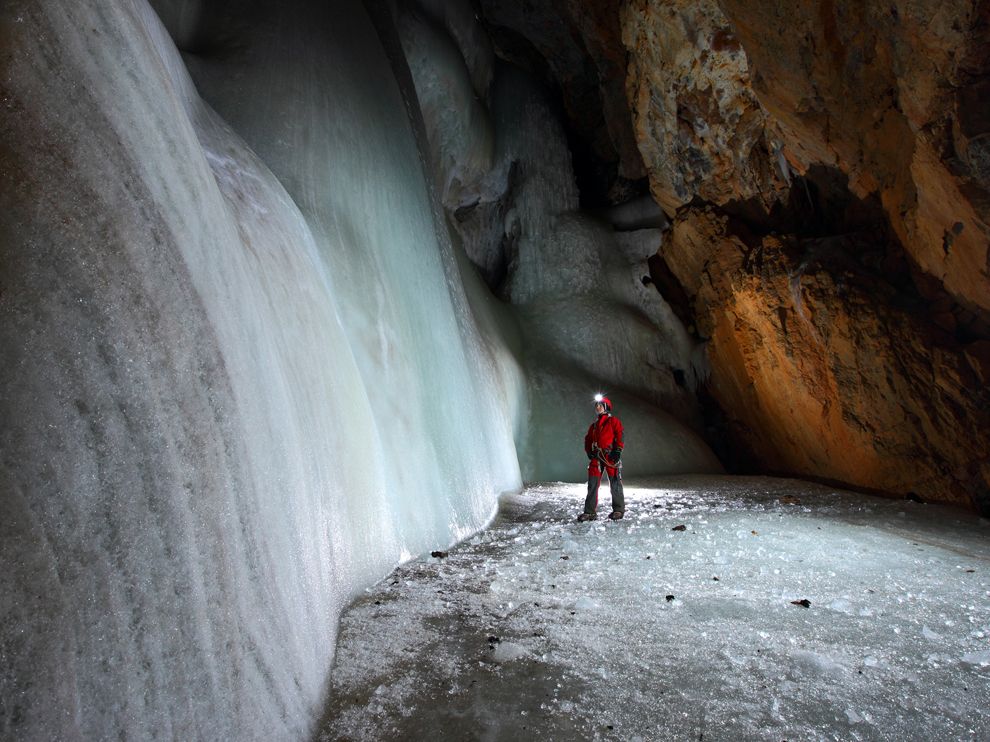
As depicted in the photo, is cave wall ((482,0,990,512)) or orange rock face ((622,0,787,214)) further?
orange rock face ((622,0,787,214))

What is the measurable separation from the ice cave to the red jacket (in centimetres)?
66

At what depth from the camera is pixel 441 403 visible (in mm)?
4859

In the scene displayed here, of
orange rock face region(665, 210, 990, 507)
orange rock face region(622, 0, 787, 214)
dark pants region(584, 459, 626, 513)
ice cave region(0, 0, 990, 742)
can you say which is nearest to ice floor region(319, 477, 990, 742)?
ice cave region(0, 0, 990, 742)

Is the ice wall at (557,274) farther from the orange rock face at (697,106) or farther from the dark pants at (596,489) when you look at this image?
the dark pants at (596,489)

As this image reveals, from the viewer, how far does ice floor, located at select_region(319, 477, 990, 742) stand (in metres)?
1.70

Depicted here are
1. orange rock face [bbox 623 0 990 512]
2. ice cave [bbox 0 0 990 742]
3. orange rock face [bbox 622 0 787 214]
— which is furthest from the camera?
orange rock face [bbox 622 0 787 214]

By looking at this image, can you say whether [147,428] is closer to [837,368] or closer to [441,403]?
[441,403]

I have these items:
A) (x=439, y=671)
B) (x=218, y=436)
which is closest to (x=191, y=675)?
(x=218, y=436)

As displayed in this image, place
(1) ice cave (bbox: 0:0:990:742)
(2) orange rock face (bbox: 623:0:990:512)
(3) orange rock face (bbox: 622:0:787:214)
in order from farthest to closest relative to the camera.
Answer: (3) orange rock face (bbox: 622:0:787:214)
(2) orange rock face (bbox: 623:0:990:512)
(1) ice cave (bbox: 0:0:990:742)

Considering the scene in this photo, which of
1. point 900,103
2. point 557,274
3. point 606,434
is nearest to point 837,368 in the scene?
point 900,103

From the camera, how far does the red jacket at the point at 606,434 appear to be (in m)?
5.65

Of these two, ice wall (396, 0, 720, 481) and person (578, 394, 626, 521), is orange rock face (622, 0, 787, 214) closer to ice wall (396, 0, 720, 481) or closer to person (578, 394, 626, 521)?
ice wall (396, 0, 720, 481)

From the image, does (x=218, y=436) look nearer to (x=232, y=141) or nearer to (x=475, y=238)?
(x=232, y=141)

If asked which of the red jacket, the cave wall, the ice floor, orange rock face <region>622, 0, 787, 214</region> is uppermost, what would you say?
orange rock face <region>622, 0, 787, 214</region>
